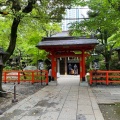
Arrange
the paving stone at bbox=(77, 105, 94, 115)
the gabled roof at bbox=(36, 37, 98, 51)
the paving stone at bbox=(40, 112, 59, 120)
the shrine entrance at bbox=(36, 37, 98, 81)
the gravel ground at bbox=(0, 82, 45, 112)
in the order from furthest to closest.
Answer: the shrine entrance at bbox=(36, 37, 98, 81) → the gabled roof at bbox=(36, 37, 98, 51) → the gravel ground at bbox=(0, 82, 45, 112) → the paving stone at bbox=(77, 105, 94, 115) → the paving stone at bbox=(40, 112, 59, 120)

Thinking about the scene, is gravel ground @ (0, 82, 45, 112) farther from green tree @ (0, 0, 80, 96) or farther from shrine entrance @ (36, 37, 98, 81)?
shrine entrance @ (36, 37, 98, 81)

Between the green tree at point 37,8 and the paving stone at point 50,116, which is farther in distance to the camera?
the green tree at point 37,8

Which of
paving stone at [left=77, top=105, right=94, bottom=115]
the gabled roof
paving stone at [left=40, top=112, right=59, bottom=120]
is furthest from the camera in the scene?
the gabled roof

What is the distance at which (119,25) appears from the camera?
9188 mm

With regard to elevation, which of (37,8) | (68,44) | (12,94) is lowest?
(12,94)

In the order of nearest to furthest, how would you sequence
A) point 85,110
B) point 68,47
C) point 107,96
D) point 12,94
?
point 85,110
point 107,96
point 12,94
point 68,47

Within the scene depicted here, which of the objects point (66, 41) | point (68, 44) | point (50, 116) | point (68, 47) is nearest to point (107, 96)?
point (50, 116)

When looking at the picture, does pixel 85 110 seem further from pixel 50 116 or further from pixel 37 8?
pixel 37 8

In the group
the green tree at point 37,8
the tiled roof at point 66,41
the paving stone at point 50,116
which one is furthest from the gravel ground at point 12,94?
the tiled roof at point 66,41

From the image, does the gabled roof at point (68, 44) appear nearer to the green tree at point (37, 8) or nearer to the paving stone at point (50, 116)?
the green tree at point (37, 8)

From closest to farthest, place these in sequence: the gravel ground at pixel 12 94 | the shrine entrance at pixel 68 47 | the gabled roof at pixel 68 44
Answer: the gravel ground at pixel 12 94
the gabled roof at pixel 68 44
the shrine entrance at pixel 68 47

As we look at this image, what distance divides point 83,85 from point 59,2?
307 inches

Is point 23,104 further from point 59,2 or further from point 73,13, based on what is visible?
point 73,13

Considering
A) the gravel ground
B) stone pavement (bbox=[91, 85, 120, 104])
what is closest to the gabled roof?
the gravel ground
